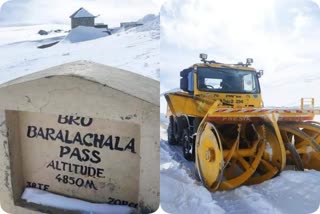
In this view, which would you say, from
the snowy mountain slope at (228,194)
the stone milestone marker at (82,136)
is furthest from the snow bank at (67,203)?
the snowy mountain slope at (228,194)

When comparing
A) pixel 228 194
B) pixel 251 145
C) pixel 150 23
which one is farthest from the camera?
pixel 251 145

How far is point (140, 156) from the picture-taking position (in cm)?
188

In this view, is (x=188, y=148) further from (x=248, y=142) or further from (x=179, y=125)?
(x=248, y=142)

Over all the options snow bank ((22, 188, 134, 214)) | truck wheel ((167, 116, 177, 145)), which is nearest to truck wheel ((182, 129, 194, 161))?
truck wheel ((167, 116, 177, 145))

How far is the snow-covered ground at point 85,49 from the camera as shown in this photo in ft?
5.20

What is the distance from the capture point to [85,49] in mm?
1709

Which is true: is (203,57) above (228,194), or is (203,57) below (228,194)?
above

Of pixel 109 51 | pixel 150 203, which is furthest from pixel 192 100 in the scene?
pixel 150 203

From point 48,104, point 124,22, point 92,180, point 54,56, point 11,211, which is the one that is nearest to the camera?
point 124,22

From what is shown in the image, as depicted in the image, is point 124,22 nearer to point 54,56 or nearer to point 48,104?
point 54,56

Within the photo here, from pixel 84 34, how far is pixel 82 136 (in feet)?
1.89

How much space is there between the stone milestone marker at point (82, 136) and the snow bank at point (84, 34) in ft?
0.42

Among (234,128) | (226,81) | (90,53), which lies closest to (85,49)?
(90,53)

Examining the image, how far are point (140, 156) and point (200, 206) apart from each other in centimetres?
38
